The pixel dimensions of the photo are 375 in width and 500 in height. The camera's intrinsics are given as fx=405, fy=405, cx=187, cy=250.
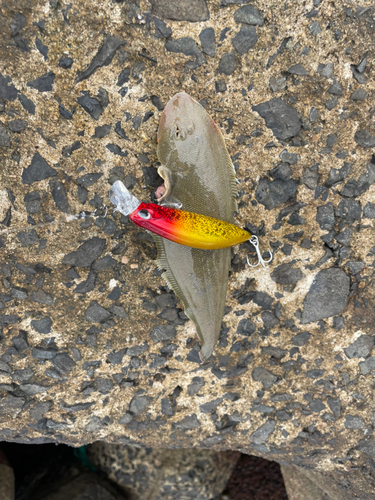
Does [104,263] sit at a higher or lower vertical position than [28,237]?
lower

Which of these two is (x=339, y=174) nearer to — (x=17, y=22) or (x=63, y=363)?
(x=17, y=22)

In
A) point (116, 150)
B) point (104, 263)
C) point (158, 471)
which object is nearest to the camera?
point (116, 150)

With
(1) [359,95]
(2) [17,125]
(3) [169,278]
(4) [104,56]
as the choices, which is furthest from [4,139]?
(1) [359,95]

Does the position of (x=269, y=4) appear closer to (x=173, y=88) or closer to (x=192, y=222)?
(x=173, y=88)

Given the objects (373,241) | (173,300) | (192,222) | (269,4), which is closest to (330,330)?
(373,241)

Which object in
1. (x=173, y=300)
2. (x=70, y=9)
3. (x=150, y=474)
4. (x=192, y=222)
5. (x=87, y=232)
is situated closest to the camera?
(x=70, y=9)

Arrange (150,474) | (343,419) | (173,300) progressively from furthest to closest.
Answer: (150,474)
(343,419)
(173,300)

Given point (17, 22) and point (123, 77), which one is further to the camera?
point (123, 77)
